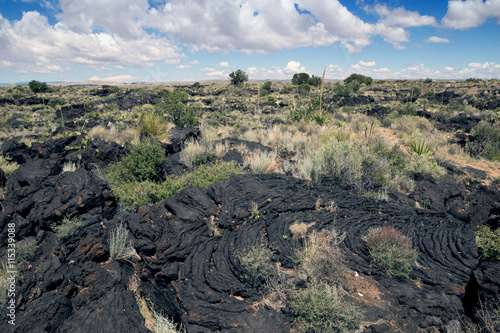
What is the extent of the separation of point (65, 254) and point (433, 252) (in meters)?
6.44

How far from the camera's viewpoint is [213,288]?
149 inches

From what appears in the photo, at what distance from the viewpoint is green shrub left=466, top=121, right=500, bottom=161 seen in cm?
1164

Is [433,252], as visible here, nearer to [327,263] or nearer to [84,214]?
[327,263]

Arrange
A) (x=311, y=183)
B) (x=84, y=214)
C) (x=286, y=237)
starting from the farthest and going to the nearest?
(x=311, y=183) < (x=84, y=214) < (x=286, y=237)

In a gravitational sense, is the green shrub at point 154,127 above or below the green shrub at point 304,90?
below

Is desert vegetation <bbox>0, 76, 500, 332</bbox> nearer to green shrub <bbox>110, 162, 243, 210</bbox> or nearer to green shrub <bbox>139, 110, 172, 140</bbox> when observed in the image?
green shrub <bbox>110, 162, 243, 210</bbox>

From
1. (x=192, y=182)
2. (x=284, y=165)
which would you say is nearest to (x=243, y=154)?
(x=284, y=165)

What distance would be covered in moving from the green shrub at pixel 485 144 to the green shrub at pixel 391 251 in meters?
11.0

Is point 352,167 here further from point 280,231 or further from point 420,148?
point 420,148

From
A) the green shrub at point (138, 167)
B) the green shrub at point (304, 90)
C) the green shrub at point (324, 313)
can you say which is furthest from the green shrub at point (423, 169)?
the green shrub at point (304, 90)

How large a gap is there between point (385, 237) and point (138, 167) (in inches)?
276

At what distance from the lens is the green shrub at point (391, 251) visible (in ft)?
13.2

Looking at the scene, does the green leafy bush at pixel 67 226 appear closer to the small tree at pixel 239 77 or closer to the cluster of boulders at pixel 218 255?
the cluster of boulders at pixel 218 255

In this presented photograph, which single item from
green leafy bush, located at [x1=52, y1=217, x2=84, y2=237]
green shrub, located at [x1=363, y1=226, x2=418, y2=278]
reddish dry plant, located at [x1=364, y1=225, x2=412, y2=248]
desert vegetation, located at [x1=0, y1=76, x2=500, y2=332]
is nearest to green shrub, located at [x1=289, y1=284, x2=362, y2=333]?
desert vegetation, located at [x1=0, y1=76, x2=500, y2=332]
